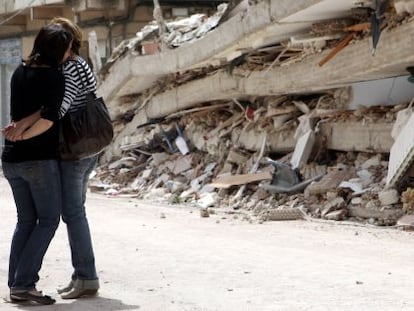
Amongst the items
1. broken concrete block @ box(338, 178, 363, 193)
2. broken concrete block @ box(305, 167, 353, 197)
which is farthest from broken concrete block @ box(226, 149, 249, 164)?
broken concrete block @ box(338, 178, 363, 193)

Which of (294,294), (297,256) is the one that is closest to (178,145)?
(297,256)

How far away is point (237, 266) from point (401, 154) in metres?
4.18

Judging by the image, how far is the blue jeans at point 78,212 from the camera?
5.79 metres

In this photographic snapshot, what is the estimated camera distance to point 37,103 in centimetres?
567

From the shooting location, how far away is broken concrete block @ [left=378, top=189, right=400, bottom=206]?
10641mm

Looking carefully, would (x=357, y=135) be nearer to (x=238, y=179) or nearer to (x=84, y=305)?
(x=238, y=179)

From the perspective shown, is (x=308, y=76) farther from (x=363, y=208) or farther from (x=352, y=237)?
(x=352, y=237)

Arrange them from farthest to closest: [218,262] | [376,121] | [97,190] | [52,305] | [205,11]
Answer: [205,11], [97,190], [376,121], [218,262], [52,305]

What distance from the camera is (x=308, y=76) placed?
516 inches

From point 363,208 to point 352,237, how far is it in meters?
1.70

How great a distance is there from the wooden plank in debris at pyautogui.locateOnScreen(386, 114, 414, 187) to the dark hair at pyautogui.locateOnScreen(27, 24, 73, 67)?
18.7ft

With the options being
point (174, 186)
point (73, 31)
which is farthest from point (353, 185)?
point (73, 31)

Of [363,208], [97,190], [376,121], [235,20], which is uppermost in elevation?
[235,20]

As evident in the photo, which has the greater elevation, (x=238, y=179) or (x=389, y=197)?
(x=389, y=197)
